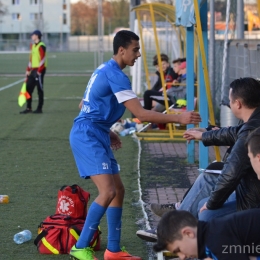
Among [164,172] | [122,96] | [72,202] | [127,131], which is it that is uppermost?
[122,96]

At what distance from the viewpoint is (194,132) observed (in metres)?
5.44

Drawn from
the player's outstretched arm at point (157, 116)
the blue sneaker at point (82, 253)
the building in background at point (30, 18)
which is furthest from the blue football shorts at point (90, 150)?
the building in background at point (30, 18)

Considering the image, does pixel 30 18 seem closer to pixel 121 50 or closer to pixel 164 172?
pixel 164 172

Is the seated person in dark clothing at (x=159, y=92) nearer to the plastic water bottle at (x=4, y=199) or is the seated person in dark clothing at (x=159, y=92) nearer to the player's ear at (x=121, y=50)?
the plastic water bottle at (x=4, y=199)

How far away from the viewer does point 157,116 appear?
536 centimetres

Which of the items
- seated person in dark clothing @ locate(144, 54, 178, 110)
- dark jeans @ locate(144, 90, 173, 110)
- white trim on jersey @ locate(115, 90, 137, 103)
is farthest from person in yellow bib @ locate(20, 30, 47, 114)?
white trim on jersey @ locate(115, 90, 137, 103)

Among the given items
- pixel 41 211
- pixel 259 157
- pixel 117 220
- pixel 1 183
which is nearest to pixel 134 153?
pixel 1 183

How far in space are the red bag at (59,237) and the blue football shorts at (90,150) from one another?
60 centimetres

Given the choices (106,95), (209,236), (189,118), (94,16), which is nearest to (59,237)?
(106,95)

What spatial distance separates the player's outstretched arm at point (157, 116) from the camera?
17.1ft

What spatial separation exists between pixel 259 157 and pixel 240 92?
1.16 meters

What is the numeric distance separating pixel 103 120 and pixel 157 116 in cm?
42

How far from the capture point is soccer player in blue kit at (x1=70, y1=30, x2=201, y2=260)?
5.25 m

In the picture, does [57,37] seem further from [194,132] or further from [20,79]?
[194,132]
